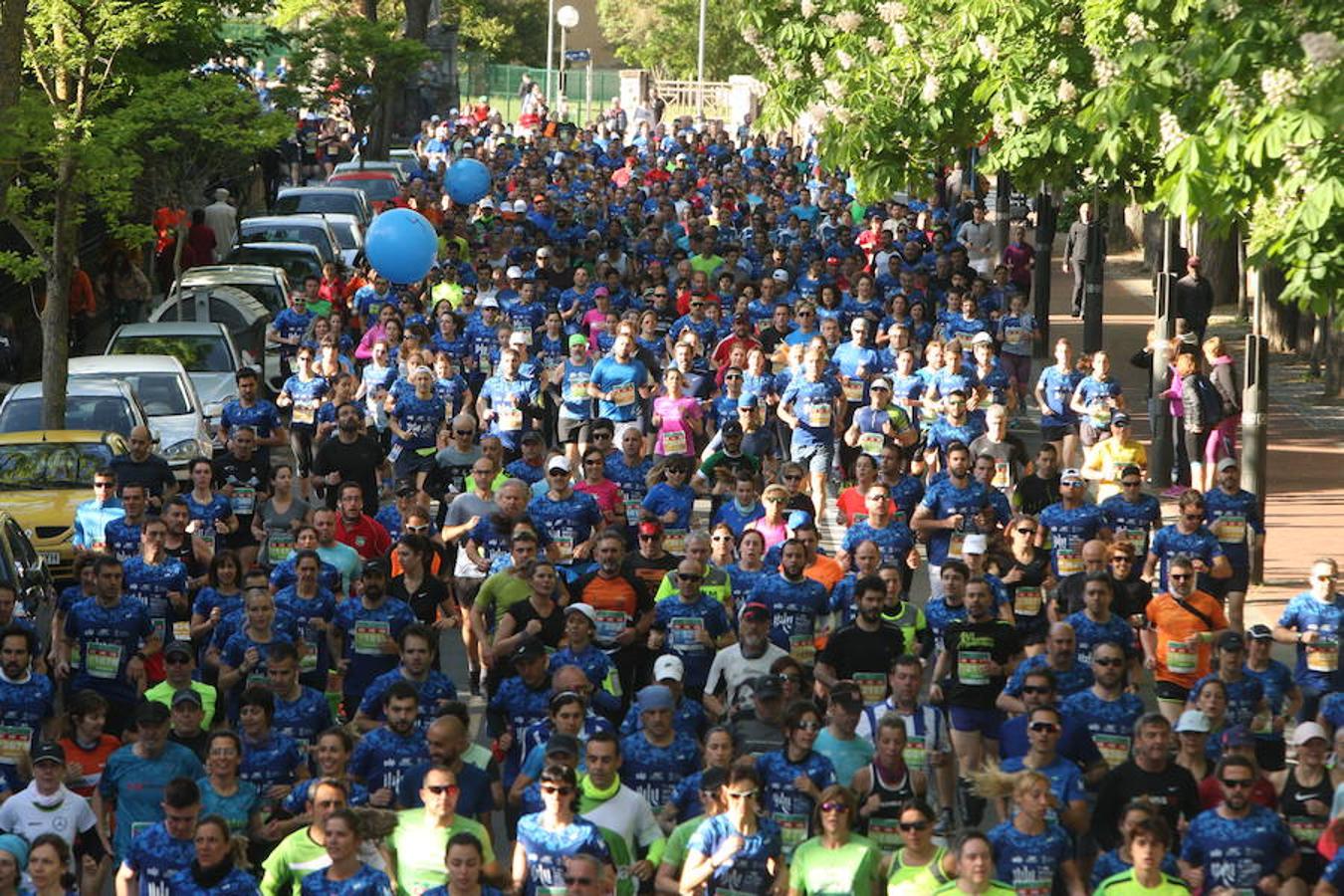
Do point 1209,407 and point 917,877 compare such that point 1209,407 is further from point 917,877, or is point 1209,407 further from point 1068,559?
point 917,877

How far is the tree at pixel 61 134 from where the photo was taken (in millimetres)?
21094

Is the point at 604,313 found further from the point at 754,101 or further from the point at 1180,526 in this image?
the point at 754,101

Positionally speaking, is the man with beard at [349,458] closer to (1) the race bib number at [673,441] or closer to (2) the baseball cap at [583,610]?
(1) the race bib number at [673,441]

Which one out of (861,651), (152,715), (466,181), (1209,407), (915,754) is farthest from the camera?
(466,181)

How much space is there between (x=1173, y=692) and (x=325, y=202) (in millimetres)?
26869

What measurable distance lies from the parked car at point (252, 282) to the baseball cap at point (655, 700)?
17.0 metres

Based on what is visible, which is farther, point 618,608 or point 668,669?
point 618,608

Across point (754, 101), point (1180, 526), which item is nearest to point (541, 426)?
point (1180, 526)

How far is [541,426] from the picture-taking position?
67.7 feet

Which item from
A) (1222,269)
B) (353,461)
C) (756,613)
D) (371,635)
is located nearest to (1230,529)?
(756,613)

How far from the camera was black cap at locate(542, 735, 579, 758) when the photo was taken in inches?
402

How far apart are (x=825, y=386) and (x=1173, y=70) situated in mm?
6354

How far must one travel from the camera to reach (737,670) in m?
12.9

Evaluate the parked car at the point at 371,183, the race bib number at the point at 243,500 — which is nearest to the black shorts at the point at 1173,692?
the race bib number at the point at 243,500
